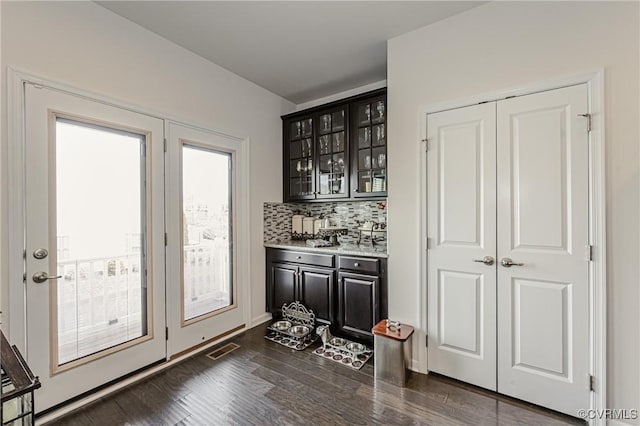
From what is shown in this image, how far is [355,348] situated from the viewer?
2.62 metres

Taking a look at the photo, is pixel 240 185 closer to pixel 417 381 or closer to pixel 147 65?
pixel 147 65

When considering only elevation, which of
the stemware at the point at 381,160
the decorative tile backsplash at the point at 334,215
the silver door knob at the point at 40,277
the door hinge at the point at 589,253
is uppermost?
the stemware at the point at 381,160

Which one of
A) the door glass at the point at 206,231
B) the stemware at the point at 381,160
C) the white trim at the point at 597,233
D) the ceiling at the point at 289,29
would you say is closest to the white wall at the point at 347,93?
the ceiling at the point at 289,29

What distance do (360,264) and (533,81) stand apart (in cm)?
192

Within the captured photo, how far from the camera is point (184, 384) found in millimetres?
2137

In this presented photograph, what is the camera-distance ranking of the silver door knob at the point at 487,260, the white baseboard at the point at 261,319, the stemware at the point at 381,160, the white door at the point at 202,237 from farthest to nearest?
the white baseboard at the point at 261,319 → the stemware at the point at 381,160 → the white door at the point at 202,237 → the silver door knob at the point at 487,260

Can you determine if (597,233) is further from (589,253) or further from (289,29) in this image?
(289,29)

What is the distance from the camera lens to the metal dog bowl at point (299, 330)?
2.86 metres

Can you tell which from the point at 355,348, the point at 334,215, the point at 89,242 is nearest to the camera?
the point at 89,242

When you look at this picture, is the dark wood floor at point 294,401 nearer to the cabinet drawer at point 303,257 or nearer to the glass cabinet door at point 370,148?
the cabinet drawer at point 303,257

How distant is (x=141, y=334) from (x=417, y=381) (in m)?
2.26

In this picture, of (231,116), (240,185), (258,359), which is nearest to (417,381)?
(258,359)

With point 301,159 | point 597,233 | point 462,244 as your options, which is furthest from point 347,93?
point 597,233

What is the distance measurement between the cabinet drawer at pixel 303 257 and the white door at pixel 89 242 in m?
1.27
